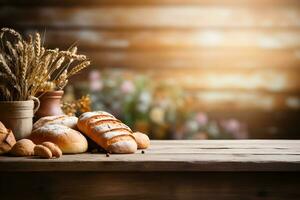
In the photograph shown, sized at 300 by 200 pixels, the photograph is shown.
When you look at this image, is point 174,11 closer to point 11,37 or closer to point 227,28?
point 227,28

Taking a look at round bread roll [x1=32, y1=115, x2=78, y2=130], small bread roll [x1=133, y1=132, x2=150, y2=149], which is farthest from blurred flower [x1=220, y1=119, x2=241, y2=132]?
round bread roll [x1=32, y1=115, x2=78, y2=130]

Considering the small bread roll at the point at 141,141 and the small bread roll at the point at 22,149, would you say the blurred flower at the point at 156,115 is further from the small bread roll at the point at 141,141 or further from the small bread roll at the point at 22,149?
the small bread roll at the point at 22,149

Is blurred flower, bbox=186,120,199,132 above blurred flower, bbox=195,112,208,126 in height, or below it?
below

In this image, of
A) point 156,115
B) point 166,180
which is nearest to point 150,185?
point 166,180

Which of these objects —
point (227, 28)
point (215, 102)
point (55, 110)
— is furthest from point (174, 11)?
point (55, 110)

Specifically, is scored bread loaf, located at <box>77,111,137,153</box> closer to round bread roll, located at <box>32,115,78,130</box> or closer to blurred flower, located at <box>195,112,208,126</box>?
round bread roll, located at <box>32,115,78,130</box>

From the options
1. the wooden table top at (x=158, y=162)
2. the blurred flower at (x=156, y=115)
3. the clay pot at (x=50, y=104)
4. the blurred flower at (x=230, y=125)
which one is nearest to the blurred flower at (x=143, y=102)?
the blurred flower at (x=156, y=115)
